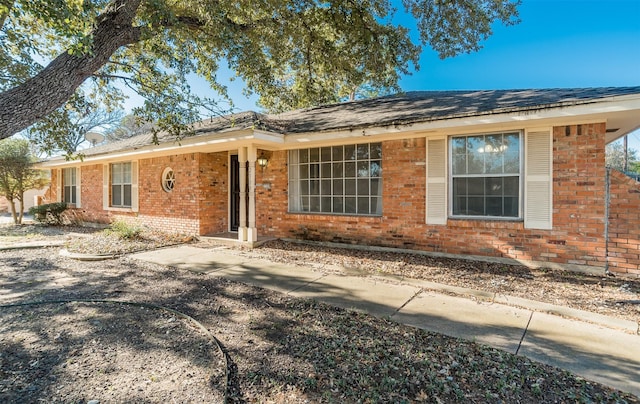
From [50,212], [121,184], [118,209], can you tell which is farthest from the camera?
[50,212]

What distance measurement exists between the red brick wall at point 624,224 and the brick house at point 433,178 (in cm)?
2

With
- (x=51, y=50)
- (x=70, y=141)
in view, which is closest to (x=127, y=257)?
(x=70, y=141)

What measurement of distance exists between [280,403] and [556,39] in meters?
13.2

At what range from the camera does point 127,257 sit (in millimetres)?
6848

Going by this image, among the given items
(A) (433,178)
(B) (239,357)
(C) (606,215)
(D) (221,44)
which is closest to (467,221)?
(A) (433,178)

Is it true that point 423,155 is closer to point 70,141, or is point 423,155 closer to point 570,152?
point 570,152

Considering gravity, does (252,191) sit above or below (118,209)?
above

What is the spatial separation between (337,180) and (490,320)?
476cm

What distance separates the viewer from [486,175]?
6.04 meters

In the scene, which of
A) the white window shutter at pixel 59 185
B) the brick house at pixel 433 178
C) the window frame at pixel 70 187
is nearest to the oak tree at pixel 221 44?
the brick house at pixel 433 178

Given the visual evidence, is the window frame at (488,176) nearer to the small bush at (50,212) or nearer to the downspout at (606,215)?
the downspout at (606,215)

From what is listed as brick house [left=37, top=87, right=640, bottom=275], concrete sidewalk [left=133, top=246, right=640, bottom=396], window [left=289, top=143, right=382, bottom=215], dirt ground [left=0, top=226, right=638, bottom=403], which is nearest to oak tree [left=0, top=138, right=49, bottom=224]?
brick house [left=37, top=87, right=640, bottom=275]

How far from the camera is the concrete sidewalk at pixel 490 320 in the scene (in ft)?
8.98

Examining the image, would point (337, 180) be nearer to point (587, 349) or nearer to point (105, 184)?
point (587, 349)
